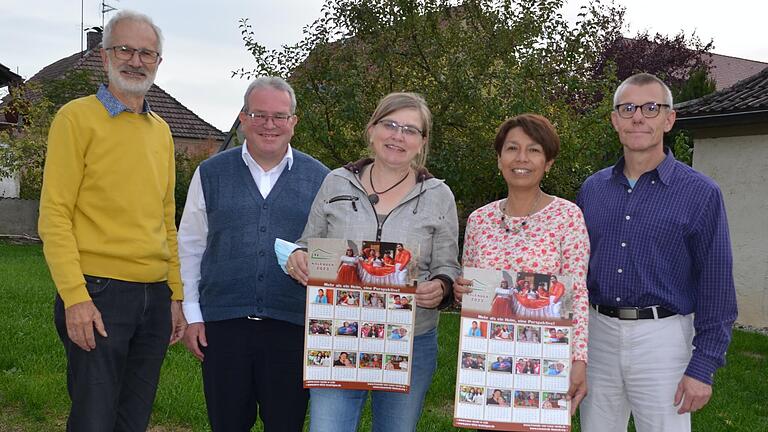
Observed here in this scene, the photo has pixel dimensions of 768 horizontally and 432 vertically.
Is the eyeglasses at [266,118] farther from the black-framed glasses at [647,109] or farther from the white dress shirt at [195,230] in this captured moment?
the black-framed glasses at [647,109]

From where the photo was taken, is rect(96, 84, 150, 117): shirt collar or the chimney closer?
rect(96, 84, 150, 117): shirt collar

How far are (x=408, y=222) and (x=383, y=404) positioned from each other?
84 cm

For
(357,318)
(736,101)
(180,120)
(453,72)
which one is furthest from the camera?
(180,120)

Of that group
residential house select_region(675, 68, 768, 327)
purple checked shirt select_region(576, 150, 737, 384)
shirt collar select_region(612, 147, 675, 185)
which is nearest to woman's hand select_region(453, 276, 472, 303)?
purple checked shirt select_region(576, 150, 737, 384)

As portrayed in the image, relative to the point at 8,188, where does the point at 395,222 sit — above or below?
below

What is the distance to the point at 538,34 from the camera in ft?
34.8

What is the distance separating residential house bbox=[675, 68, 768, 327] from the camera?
10820 millimetres

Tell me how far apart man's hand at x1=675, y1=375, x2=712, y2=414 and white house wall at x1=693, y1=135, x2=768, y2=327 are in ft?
29.0

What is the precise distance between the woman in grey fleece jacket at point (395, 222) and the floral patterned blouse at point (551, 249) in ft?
0.76

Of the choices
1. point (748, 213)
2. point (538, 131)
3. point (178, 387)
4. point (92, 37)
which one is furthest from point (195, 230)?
point (92, 37)

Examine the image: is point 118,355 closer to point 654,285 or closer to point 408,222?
point 408,222

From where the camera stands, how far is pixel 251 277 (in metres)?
3.50

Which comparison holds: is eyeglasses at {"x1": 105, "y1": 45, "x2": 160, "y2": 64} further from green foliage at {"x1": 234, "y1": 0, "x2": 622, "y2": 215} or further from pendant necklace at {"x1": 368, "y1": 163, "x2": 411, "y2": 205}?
green foliage at {"x1": 234, "y1": 0, "x2": 622, "y2": 215}

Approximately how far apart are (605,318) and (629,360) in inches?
8.7
